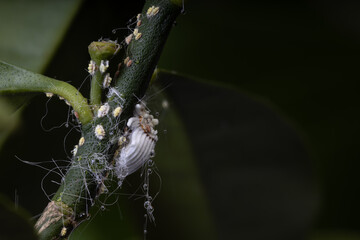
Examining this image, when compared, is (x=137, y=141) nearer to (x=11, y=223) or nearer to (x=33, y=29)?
(x=11, y=223)

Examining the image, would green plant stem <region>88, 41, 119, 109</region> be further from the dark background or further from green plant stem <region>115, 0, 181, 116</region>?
the dark background

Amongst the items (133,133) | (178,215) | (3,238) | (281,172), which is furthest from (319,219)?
(3,238)

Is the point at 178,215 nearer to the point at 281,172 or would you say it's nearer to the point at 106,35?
the point at 281,172

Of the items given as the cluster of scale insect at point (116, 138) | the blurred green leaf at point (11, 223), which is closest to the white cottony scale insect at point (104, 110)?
the cluster of scale insect at point (116, 138)

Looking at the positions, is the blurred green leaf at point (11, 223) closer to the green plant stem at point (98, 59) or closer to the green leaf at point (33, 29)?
the green plant stem at point (98, 59)

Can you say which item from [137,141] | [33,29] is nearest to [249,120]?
[137,141]

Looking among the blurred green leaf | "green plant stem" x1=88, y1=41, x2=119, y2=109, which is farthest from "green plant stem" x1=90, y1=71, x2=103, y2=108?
the blurred green leaf
